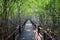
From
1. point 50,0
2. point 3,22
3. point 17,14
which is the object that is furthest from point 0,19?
point 17,14

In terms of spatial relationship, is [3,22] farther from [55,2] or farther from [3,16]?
[55,2]

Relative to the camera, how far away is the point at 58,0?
6633 mm

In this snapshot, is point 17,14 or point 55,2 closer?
point 55,2

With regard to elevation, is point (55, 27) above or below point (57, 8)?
below

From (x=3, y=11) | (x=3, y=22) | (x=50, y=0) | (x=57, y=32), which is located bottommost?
(x=57, y=32)

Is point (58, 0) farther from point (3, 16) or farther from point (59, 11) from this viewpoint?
point (3, 16)

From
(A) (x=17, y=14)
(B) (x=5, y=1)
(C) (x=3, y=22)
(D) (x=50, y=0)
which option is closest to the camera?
(B) (x=5, y=1)

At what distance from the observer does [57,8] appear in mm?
6711

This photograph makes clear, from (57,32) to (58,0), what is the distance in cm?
128

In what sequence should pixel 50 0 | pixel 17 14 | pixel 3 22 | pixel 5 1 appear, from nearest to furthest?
pixel 5 1
pixel 3 22
pixel 50 0
pixel 17 14

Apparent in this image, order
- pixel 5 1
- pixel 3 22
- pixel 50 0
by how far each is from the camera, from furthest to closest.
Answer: pixel 50 0 < pixel 3 22 < pixel 5 1

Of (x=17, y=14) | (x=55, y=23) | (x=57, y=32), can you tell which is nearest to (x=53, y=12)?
(x=55, y=23)

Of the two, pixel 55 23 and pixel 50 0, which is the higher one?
pixel 50 0

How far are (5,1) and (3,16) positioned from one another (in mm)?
686
